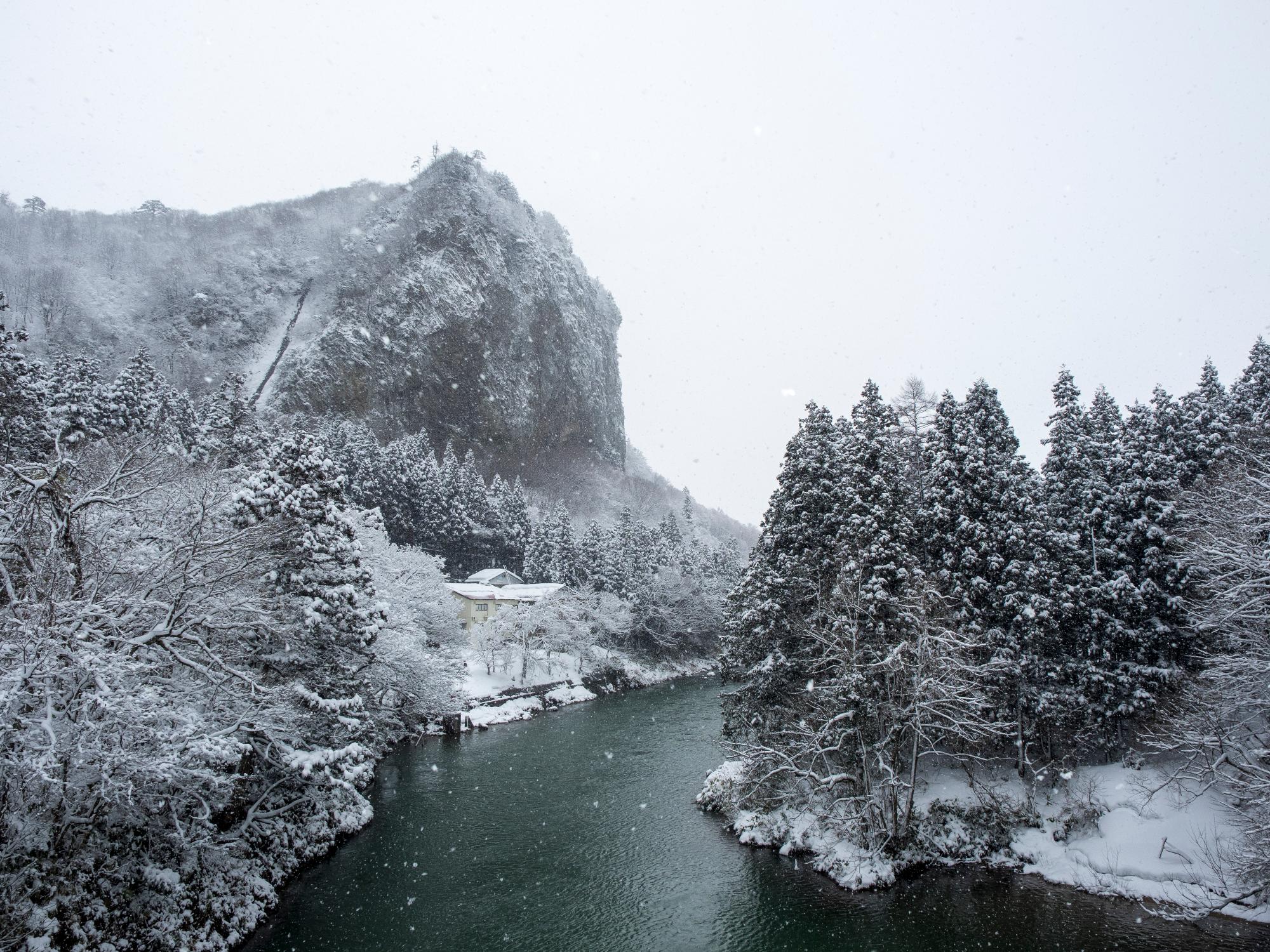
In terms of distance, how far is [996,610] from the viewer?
21.6 m

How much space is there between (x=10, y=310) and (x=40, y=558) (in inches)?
5475

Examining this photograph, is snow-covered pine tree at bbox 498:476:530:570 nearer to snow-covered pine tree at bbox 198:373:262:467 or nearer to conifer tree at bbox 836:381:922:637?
snow-covered pine tree at bbox 198:373:262:467

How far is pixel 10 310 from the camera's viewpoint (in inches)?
4309

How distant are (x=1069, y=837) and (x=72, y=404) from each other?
56539mm

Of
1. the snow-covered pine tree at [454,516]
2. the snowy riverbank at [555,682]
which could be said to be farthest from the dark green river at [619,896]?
the snow-covered pine tree at [454,516]

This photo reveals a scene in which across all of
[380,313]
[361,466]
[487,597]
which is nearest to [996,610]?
[487,597]

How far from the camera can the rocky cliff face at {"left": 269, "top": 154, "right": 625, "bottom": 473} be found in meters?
114

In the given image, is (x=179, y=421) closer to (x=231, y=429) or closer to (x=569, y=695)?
(x=231, y=429)

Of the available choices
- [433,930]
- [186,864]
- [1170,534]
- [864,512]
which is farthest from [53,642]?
[1170,534]

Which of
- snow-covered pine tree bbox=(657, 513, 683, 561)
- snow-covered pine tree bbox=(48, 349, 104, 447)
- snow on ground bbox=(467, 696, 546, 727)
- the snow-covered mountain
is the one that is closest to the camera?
snow on ground bbox=(467, 696, 546, 727)

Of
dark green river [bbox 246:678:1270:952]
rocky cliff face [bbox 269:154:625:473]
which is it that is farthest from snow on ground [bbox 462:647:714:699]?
rocky cliff face [bbox 269:154:625:473]

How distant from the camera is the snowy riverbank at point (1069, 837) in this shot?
56.6ft

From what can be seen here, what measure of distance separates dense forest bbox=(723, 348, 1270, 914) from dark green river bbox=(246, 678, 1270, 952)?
89.9 inches

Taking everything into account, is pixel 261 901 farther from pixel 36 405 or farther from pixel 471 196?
pixel 471 196
